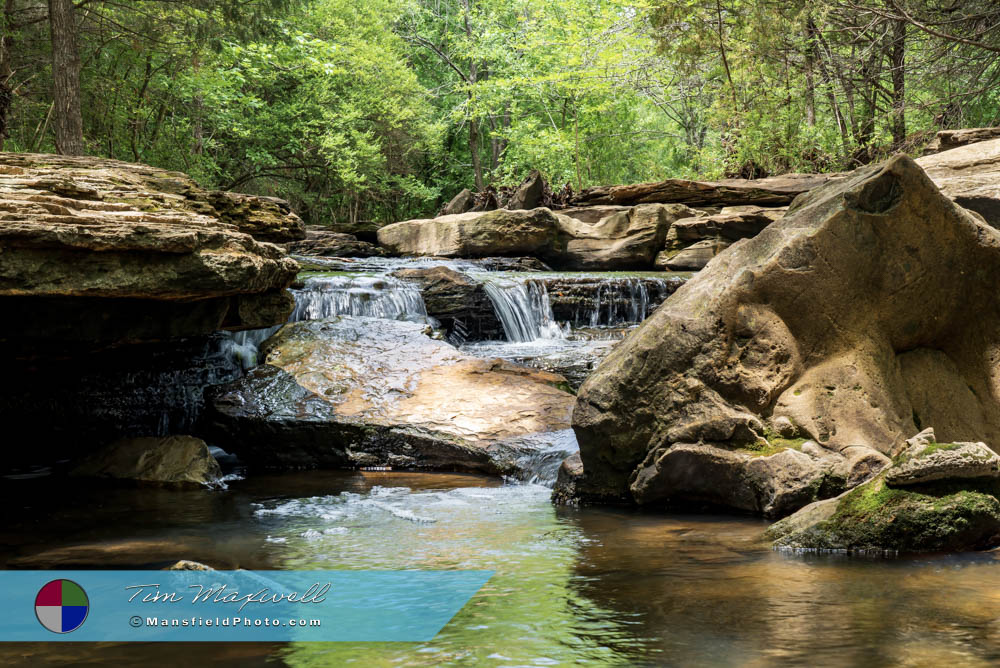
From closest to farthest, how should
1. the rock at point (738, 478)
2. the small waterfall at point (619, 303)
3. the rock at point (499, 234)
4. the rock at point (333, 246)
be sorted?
the rock at point (738, 478) < the small waterfall at point (619, 303) < the rock at point (499, 234) < the rock at point (333, 246)

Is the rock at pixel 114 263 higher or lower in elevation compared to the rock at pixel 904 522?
higher

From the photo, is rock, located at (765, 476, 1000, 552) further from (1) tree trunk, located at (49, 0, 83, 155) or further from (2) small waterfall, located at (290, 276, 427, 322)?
(1) tree trunk, located at (49, 0, 83, 155)

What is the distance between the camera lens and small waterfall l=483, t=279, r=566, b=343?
12.1 meters

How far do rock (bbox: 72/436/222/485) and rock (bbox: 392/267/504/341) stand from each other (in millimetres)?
5057

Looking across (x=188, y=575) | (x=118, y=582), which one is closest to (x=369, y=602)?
(x=188, y=575)

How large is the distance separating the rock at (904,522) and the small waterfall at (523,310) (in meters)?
7.85

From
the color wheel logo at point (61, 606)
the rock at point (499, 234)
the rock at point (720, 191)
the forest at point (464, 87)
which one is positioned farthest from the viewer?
the rock at point (720, 191)

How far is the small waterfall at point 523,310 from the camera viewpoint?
1207 cm

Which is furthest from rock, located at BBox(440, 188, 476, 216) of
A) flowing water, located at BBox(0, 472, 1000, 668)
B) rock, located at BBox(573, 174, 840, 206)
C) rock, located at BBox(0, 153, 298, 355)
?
flowing water, located at BBox(0, 472, 1000, 668)

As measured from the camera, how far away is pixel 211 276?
6.22 metres

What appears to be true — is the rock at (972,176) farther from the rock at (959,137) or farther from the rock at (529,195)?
the rock at (529,195)

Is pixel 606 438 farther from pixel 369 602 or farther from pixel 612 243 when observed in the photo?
pixel 612 243

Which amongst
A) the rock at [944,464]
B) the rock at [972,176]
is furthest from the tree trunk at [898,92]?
the rock at [944,464]

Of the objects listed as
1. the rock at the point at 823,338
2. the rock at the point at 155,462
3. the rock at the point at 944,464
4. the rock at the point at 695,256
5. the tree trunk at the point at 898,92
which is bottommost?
the rock at the point at 155,462
